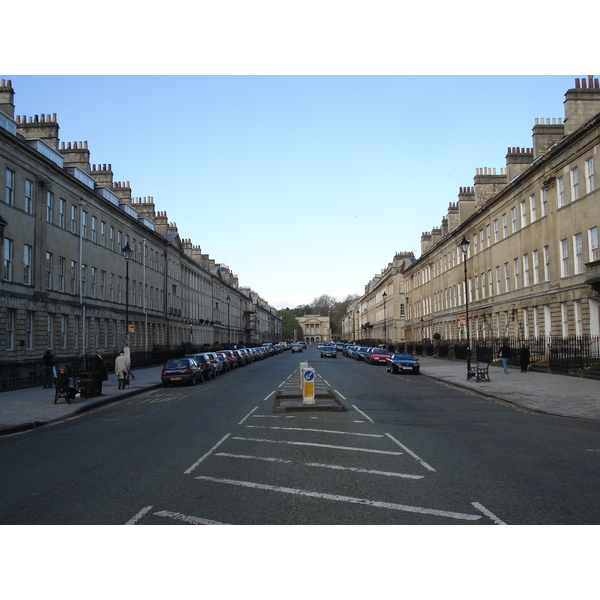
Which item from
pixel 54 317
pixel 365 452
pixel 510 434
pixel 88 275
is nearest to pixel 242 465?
pixel 365 452

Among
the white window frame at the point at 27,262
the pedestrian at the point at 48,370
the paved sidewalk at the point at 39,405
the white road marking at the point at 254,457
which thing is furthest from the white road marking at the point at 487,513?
the white window frame at the point at 27,262

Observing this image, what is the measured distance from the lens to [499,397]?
19.6 meters

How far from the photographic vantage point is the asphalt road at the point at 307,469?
19.9 feet

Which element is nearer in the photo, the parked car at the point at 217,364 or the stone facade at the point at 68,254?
the stone facade at the point at 68,254

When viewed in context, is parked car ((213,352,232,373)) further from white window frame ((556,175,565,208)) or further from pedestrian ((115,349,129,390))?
white window frame ((556,175,565,208))

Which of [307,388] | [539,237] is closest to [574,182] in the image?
[539,237]

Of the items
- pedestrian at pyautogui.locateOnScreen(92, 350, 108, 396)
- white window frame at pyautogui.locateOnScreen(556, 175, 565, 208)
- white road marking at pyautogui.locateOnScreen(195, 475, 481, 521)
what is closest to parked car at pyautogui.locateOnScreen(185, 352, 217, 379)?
pedestrian at pyautogui.locateOnScreen(92, 350, 108, 396)

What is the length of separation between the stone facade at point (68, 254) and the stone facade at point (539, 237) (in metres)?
25.0

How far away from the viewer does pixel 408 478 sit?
7582 mm

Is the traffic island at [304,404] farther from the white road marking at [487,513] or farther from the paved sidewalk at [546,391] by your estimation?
the white road marking at [487,513]

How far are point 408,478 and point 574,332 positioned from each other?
25.6 m

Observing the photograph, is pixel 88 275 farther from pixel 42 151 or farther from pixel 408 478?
pixel 408 478

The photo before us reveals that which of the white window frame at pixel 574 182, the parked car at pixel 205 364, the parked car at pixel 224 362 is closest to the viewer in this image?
the white window frame at pixel 574 182
